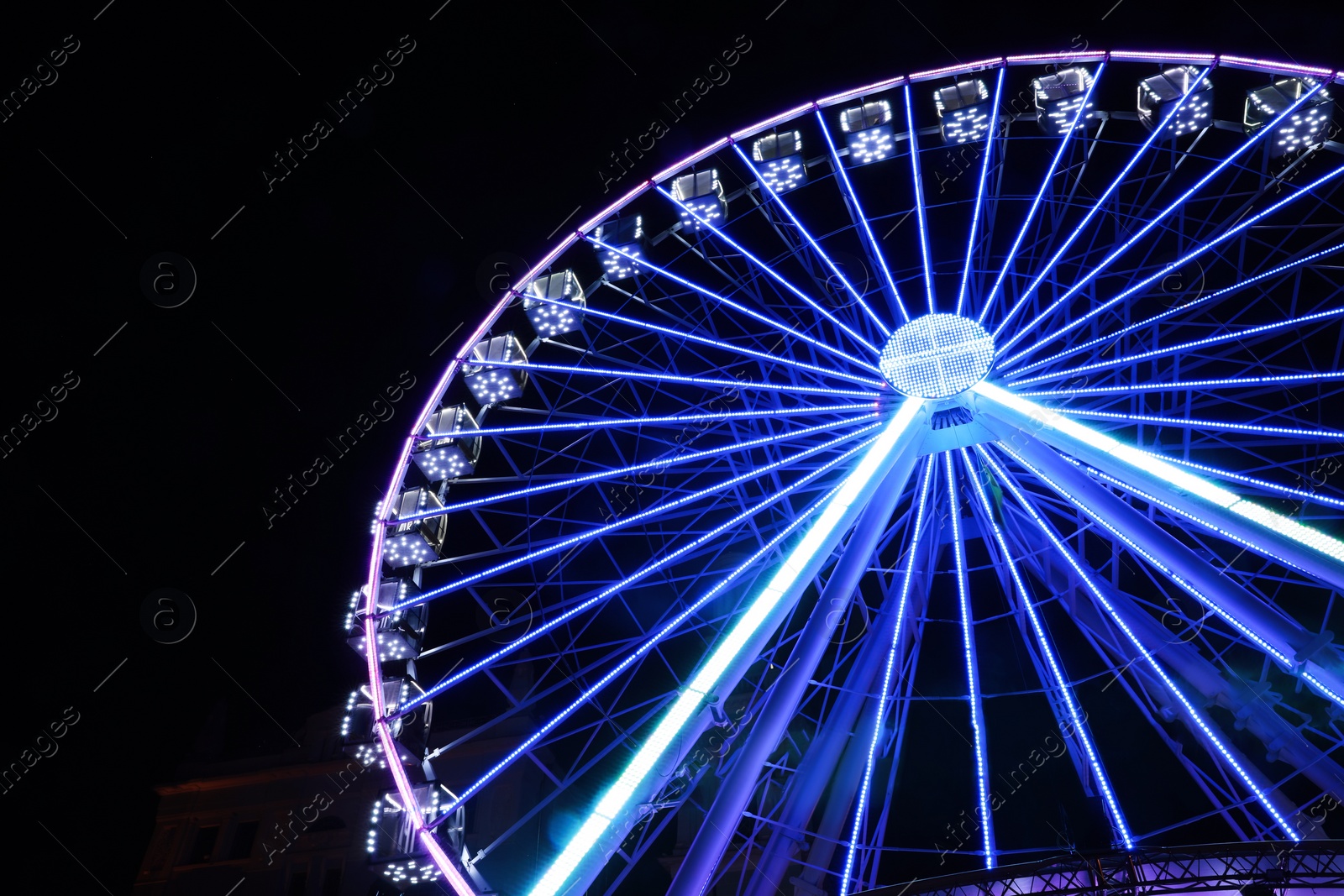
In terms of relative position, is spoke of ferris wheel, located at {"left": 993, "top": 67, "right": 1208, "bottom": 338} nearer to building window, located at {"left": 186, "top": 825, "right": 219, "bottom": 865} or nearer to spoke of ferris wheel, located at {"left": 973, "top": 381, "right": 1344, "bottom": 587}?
spoke of ferris wheel, located at {"left": 973, "top": 381, "right": 1344, "bottom": 587}

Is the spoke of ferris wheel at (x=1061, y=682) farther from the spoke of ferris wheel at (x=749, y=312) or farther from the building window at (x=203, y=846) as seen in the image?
the building window at (x=203, y=846)

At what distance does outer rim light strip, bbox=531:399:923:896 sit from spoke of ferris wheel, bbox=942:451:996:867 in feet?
4.57

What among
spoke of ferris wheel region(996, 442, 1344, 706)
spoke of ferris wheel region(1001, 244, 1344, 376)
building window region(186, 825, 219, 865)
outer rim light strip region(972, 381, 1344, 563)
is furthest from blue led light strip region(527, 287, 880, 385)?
building window region(186, 825, 219, 865)

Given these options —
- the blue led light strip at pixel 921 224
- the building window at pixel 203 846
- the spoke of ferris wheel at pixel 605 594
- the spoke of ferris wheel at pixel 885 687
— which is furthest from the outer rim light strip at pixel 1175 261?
the building window at pixel 203 846

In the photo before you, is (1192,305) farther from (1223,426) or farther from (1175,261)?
(1223,426)

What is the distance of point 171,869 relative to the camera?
24.9 metres

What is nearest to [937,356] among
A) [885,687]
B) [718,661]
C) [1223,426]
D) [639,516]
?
[1223,426]

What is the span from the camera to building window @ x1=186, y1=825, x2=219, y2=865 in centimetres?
2503

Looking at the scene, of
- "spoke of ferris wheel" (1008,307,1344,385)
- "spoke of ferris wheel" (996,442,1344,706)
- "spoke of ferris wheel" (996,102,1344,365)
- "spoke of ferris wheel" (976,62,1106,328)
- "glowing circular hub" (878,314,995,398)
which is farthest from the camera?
"spoke of ferris wheel" (976,62,1106,328)

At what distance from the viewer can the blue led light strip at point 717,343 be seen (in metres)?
12.8

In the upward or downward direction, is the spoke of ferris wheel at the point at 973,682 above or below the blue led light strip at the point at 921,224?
below

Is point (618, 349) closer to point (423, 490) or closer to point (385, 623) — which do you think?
point (423, 490)

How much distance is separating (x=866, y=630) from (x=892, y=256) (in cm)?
906

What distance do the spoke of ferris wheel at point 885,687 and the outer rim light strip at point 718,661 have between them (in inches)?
65.6
